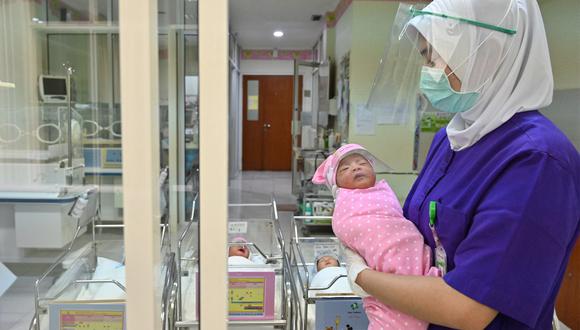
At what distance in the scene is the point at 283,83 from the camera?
10312mm

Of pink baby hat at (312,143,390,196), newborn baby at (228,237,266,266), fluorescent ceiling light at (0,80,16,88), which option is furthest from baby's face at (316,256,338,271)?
fluorescent ceiling light at (0,80,16,88)

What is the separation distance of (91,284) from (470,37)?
1.58m

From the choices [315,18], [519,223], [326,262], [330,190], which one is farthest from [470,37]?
[315,18]

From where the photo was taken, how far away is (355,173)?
1375 mm

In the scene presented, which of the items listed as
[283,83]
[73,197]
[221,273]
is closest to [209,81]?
[221,273]

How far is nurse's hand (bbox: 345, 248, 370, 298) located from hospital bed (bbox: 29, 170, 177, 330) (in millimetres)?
438

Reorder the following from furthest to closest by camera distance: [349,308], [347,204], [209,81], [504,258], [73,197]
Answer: [73,197], [349,308], [347,204], [504,258], [209,81]

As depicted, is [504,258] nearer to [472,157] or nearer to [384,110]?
[472,157]

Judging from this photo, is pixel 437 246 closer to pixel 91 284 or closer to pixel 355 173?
pixel 355 173

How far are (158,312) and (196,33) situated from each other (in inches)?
12.6

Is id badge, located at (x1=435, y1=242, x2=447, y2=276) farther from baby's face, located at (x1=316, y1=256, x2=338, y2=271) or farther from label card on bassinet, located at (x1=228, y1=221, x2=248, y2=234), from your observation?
label card on bassinet, located at (x1=228, y1=221, x2=248, y2=234)

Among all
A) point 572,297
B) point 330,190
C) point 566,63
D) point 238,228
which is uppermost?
point 566,63

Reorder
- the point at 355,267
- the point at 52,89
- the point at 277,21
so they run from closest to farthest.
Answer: the point at 355,267 → the point at 52,89 → the point at 277,21

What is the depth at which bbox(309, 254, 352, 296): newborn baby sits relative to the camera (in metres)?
1.68
